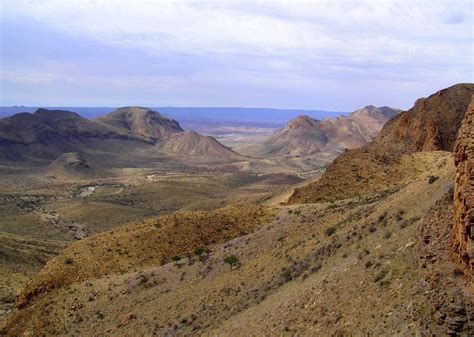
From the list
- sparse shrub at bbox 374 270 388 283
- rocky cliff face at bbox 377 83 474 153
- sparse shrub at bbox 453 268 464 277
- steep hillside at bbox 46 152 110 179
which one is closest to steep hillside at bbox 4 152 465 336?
sparse shrub at bbox 374 270 388 283

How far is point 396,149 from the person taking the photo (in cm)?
5028

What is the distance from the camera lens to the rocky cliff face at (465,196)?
11695 mm

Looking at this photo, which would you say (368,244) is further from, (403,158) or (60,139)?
(60,139)

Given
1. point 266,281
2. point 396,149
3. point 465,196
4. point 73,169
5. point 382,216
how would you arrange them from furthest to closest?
point 73,169, point 396,149, point 266,281, point 382,216, point 465,196

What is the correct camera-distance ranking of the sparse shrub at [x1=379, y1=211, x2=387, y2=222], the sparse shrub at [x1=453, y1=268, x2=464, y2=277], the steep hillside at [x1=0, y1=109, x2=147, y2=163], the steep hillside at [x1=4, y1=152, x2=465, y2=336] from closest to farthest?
the sparse shrub at [x1=453, y1=268, x2=464, y2=277] < the steep hillside at [x1=4, y1=152, x2=465, y2=336] < the sparse shrub at [x1=379, y1=211, x2=387, y2=222] < the steep hillside at [x1=0, y1=109, x2=147, y2=163]

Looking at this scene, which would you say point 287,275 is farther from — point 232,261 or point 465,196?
point 465,196

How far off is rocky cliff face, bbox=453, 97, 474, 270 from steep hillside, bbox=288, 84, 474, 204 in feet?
67.6

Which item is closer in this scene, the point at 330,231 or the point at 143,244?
the point at 330,231

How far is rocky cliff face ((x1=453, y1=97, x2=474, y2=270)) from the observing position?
11.7m

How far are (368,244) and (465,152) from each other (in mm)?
4346

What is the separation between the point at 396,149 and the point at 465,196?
39.3 metres

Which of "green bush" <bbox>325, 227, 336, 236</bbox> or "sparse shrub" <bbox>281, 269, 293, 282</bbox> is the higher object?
→ "green bush" <bbox>325, 227, 336, 236</bbox>

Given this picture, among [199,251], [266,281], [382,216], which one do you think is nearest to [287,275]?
[266,281]

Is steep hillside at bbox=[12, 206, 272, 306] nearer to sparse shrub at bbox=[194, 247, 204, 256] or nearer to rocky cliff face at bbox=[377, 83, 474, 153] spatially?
sparse shrub at bbox=[194, 247, 204, 256]
